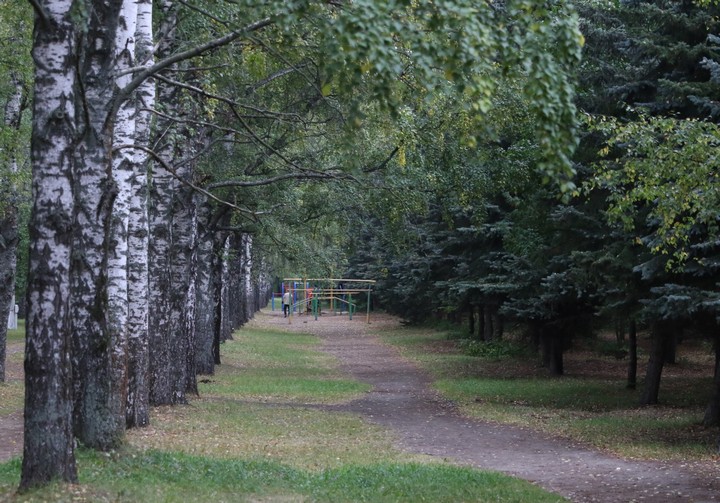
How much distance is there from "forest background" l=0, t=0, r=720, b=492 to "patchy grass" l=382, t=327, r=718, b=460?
2.94 ft

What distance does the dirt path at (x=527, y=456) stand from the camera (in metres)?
12.2

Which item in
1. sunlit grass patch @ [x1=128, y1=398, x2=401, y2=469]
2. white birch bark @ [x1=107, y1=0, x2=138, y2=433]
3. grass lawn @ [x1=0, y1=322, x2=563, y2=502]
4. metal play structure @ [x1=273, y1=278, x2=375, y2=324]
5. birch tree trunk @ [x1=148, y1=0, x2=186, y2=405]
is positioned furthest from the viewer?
metal play structure @ [x1=273, y1=278, x2=375, y2=324]

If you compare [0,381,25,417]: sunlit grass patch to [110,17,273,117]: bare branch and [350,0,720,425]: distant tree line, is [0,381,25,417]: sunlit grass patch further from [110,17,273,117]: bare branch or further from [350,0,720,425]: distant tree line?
[110,17,273,117]: bare branch

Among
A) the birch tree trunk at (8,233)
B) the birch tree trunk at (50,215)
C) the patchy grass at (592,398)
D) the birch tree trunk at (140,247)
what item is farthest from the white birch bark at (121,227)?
the birch tree trunk at (8,233)

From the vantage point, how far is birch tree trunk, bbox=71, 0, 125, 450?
10086mm

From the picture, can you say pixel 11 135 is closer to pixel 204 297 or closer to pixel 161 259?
pixel 161 259

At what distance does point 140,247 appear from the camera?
13.8 m

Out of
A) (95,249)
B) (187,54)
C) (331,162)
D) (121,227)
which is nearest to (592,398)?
(331,162)

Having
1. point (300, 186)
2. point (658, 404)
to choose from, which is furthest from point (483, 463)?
point (300, 186)

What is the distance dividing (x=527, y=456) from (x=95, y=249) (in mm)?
7979

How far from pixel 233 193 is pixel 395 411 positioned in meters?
6.69

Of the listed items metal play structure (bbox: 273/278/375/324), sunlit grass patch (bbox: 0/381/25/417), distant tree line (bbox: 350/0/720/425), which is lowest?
sunlit grass patch (bbox: 0/381/25/417)

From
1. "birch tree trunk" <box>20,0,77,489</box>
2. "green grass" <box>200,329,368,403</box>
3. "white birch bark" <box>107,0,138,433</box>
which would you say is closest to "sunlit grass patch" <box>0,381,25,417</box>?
"green grass" <box>200,329,368,403</box>

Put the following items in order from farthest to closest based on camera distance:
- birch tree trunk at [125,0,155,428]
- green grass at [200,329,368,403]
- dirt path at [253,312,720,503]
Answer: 1. green grass at [200,329,368,403]
2. birch tree trunk at [125,0,155,428]
3. dirt path at [253,312,720,503]
